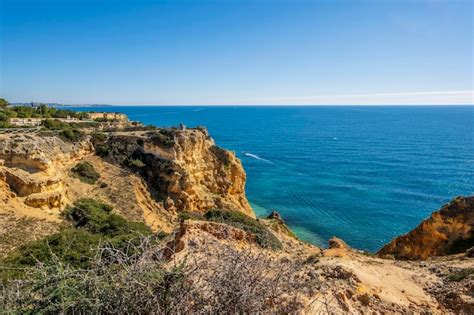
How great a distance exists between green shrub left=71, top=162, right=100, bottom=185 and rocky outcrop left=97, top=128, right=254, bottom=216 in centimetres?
317

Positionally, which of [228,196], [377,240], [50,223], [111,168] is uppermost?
[111,168]

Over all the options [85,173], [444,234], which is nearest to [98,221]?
[85,173]

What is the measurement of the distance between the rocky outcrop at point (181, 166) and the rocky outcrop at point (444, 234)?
16.0m

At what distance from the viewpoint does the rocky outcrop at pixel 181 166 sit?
27078mm

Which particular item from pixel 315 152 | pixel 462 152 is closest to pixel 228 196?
pixel 315 152

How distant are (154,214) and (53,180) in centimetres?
798

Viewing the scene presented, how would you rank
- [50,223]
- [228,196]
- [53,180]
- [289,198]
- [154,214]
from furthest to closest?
[289,198] < [228,196] < [154,214] < [53,180] < [50,223]

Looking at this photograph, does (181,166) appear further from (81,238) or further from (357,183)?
(357,183)

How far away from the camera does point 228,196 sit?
32.8 m

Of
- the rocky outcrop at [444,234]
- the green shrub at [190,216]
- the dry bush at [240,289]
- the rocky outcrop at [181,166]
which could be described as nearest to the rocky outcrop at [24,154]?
the rocky outcrop at [181,166]

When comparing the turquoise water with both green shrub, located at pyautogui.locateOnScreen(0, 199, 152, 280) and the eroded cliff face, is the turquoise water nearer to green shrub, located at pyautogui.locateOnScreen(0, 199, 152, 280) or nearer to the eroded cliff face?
the eroded cliff face

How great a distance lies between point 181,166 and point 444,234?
2034 centimetres

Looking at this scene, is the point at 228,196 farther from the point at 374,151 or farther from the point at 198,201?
the point at 374,151

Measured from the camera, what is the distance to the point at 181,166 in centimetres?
2775
